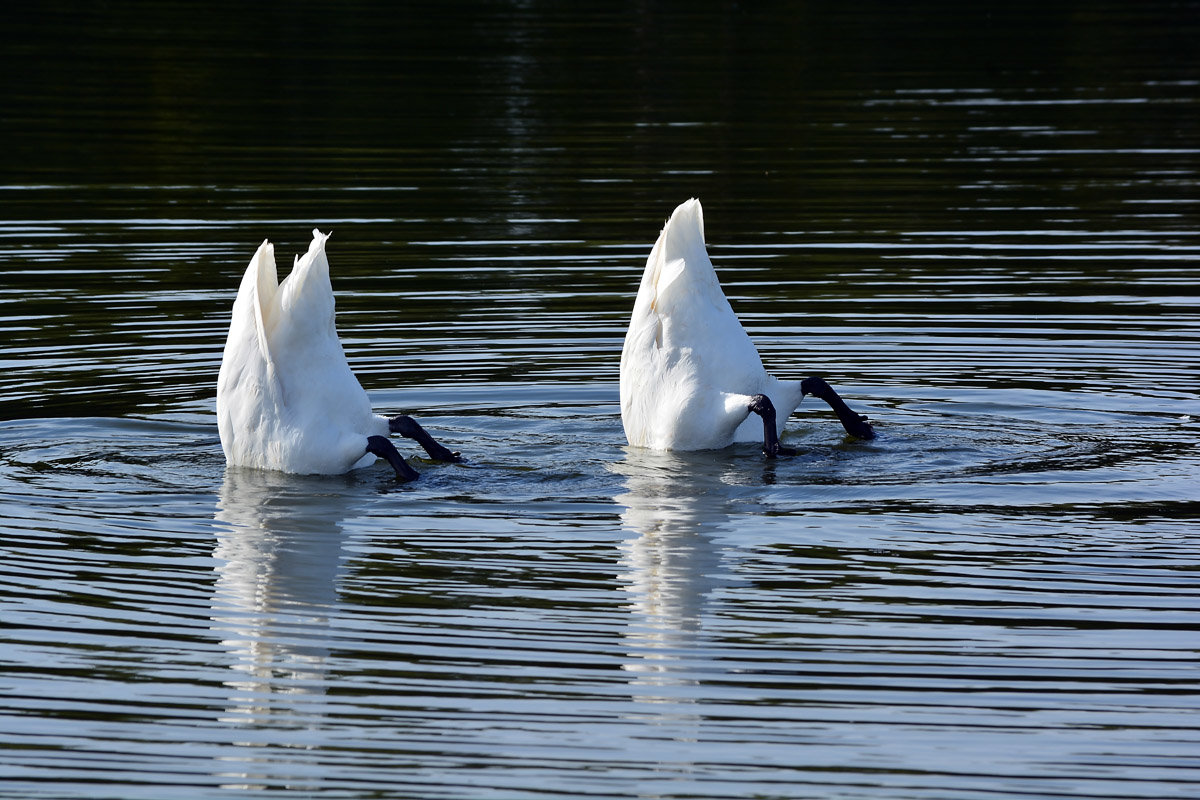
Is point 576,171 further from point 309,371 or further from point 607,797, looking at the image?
point 607,797

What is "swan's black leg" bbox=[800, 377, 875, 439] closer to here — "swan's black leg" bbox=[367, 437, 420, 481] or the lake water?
the lake water

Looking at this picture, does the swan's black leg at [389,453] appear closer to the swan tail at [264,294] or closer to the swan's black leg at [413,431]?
the swan's black leg at [413,431]

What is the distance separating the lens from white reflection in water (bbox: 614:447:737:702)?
7312 millimetres

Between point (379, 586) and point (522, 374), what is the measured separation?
13.9 ft

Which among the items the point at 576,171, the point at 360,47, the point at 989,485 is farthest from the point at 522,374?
the point at 360,47

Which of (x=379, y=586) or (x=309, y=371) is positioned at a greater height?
(x=309, y=371)

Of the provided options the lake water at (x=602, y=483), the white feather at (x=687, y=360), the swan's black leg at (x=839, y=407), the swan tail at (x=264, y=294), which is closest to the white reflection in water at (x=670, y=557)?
the lake water at (x=602, y=483)

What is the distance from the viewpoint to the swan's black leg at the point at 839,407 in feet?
33.9

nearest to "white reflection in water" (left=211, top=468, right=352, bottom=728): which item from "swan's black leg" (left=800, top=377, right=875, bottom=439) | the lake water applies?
the lake water

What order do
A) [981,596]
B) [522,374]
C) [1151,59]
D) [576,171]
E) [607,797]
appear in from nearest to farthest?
[607,797] → [981,596] → [522,374] → [576,171] → [1151,59]

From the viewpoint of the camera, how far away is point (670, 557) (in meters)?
8.60

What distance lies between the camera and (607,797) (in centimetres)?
614

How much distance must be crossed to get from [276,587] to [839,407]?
3.34m

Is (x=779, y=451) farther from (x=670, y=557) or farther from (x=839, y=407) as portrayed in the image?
(x=670, y=557)
